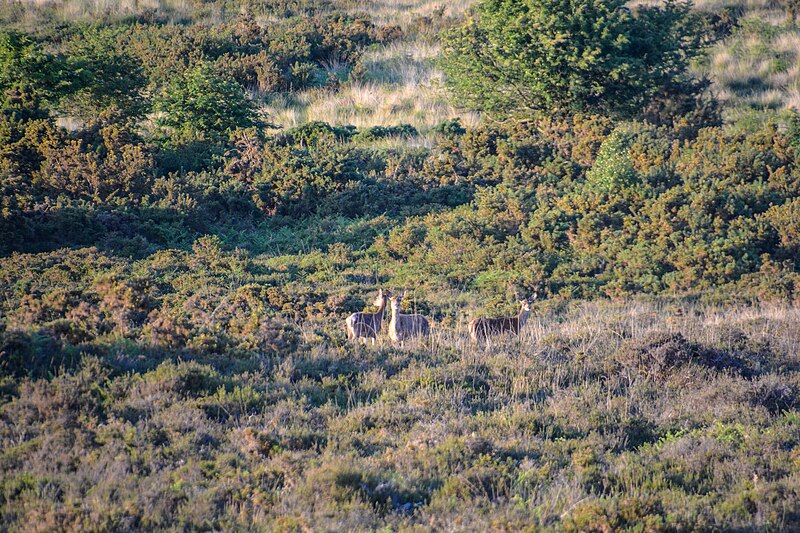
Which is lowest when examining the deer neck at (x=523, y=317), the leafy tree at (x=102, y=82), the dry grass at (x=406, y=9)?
the deer neck at (x=523, y=317)

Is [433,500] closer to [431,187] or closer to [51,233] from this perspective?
[51,233]

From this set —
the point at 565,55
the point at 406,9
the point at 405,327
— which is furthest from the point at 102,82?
the point at 406,9

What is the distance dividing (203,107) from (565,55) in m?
→ 9.30

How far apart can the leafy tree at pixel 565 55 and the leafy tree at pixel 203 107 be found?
6.11 m

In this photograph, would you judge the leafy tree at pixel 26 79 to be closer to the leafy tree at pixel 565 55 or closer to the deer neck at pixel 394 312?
the leafy tree at pixel 565 55

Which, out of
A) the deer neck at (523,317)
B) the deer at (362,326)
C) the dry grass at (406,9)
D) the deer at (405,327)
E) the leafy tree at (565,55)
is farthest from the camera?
the dry grass at (406,9)

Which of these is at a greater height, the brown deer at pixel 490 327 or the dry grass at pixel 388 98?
the dry grass at pixel 388 98

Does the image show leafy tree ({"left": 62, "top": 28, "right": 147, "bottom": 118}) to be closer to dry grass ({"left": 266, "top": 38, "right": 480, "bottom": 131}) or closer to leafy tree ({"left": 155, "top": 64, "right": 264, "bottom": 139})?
leafy tree ({"left": 155, "top": 64, "right": 264, "bottom": 139})

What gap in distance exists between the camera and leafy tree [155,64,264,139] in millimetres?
20656

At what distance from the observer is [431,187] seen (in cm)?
1928

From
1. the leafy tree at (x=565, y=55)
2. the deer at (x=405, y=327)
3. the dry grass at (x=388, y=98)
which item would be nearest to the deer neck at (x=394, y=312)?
the deer at (x=405, y=327)

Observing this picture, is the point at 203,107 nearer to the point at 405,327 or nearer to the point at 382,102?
the point at 382,102

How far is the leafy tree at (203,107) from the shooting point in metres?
20.7

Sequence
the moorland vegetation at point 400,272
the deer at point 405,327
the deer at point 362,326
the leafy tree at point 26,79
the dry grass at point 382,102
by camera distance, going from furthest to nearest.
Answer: the dry grass at point 382,102
the leafy tree at point 26,79
the deer at point 362,326
the deer at point 405,327
the moorland vegetation at point 400,272
